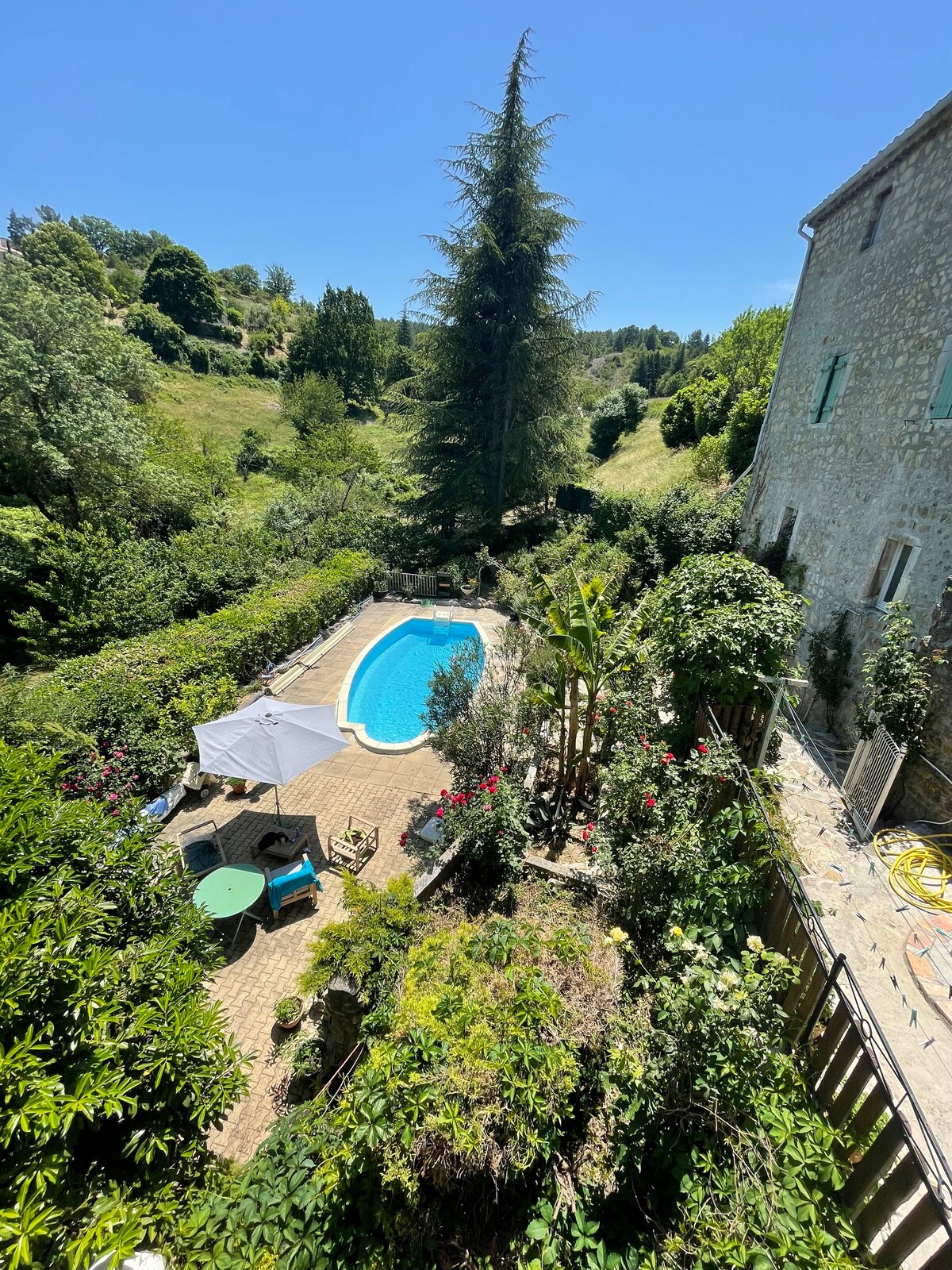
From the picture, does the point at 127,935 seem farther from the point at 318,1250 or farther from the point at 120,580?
the point at 120,580

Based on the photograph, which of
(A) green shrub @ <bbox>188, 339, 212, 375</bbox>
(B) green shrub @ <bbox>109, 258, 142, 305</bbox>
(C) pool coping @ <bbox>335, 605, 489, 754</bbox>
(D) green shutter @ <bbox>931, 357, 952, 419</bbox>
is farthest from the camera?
(B) green shrub @ <bbox>109, 258, 142, 305</bbox>

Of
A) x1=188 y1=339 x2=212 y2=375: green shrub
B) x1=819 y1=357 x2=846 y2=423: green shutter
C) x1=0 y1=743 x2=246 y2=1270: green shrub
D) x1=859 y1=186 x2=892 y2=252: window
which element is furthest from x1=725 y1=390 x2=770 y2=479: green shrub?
x1=188 y1=339 x2=212 y2=375: green shrub

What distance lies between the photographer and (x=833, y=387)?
475 inches

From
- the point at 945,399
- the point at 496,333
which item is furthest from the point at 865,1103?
the point at 496,333

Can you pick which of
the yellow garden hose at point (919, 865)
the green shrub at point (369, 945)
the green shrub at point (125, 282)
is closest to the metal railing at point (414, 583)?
the green shrub at point (369, 945)

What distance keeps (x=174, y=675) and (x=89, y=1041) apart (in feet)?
29.9

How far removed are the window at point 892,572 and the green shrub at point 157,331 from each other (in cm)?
6698

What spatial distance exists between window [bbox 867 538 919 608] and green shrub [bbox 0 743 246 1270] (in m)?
12.0

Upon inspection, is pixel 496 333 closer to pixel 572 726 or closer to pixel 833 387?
A: pixel 833 387

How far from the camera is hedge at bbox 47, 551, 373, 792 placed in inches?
368

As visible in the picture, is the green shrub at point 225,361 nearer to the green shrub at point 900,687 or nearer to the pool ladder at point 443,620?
the pool ladder at point 443,620

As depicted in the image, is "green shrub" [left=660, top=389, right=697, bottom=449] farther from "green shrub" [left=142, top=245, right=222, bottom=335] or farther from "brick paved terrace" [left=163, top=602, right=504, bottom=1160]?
"green shrub" [left=142, top=245, right=222, bottom=335]

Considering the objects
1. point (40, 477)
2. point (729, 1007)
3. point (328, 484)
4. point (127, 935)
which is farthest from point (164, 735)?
point (328, 484)

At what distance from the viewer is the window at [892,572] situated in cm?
926
